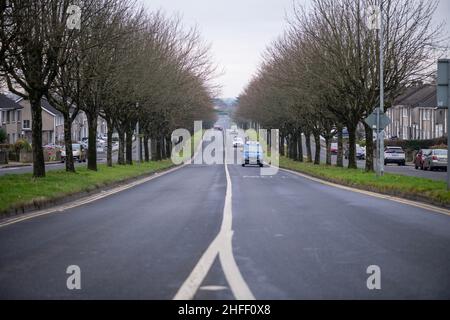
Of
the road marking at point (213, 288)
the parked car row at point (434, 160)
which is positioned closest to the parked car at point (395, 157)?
the parked car row at point (434, 160)

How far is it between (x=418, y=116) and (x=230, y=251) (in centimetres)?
8511

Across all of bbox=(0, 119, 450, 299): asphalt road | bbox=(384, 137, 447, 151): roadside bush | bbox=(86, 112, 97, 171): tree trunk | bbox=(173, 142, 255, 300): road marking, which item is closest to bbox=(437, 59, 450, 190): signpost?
bbox=(0, 119, 450, 299): asphalt road

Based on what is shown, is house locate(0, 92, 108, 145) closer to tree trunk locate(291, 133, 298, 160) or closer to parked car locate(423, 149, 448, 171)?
tree trunk locate(291, 133, 298, 160)

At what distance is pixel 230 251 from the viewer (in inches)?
385

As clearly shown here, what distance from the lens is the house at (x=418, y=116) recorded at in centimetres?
8538

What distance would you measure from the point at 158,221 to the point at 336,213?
4305 mm

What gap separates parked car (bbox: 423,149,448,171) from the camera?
4703 centimetres

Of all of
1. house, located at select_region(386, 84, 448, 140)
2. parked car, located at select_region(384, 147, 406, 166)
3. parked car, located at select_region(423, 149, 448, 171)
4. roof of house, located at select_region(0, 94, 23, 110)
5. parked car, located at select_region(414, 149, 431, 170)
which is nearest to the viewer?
parked car, located at select_region(423, 149, 448, 171)

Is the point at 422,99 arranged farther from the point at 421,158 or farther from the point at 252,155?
the point at 252,155

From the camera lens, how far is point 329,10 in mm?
34062

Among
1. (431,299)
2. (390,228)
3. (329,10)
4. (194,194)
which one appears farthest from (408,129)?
(431,299)

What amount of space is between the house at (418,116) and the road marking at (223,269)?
7308 cm

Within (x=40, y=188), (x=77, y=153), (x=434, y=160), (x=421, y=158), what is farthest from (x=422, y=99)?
(x=40, y=188)

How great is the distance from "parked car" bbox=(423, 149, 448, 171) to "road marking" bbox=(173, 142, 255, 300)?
1488 inches
